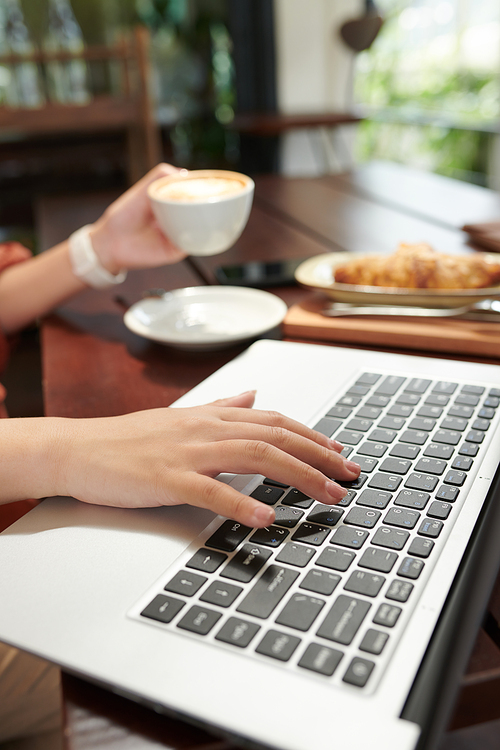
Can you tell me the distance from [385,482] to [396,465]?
0.03 metres

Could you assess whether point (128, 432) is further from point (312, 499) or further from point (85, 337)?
point (85, 337)

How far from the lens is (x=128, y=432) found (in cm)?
49

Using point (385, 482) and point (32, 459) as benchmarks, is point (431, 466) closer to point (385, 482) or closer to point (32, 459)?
point (385, 482)

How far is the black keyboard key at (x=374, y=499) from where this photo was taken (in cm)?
43

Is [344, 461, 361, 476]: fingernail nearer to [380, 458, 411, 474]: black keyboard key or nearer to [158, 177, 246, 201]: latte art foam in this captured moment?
[380, 458, 411, 474]: black keyboard key

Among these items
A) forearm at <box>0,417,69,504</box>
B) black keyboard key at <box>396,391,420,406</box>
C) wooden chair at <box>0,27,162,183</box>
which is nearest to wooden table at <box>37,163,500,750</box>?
forearm at <box>0,417,69,504</box>

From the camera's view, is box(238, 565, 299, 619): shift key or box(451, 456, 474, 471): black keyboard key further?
box(451, 456, 474, 471): black keyboard key

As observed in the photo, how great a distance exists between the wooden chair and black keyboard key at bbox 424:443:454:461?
2247mm

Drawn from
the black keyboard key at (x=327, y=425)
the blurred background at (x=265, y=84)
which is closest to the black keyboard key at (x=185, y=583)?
the black keyboard key at (x=327, y=425)

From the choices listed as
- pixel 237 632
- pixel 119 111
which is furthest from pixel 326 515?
pixel 119 111

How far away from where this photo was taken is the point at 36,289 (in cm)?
94

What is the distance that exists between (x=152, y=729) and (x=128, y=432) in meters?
0.23

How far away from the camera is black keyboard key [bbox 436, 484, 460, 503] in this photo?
43 centimetres

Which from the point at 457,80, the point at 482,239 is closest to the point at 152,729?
the point at 482,239
